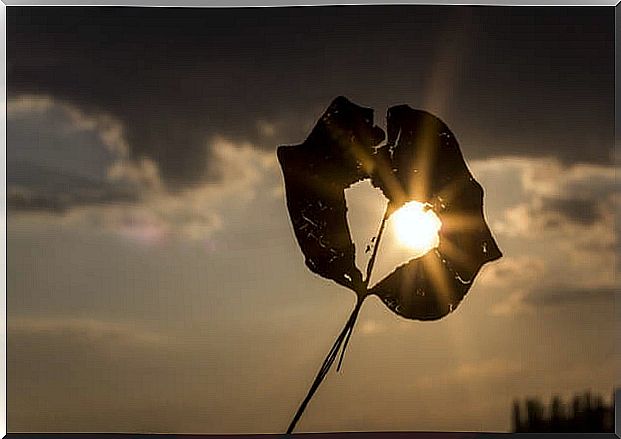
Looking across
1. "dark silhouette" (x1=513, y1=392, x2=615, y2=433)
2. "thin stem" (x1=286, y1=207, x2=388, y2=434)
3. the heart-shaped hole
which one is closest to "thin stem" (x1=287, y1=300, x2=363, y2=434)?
"thin stem" (x1=286, y1=207, x2=388, y2=434)

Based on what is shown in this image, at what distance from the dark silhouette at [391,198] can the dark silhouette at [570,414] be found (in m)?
0.39

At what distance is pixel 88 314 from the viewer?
236 centimetres

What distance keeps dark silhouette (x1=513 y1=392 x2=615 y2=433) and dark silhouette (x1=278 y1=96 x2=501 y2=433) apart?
1.29ft

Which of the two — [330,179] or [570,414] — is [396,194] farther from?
[570,414]

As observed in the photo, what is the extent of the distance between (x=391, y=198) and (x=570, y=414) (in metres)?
0.86

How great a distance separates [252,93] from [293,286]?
612 millimetres

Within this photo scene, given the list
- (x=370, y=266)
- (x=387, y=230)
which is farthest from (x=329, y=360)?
(x=387, y=230)

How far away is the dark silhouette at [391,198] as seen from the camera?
239 cm

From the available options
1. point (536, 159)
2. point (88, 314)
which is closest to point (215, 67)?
point (88, 314)

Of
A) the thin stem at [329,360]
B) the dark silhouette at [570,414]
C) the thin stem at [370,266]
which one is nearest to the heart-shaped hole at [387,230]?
the thin stem at [370,266]

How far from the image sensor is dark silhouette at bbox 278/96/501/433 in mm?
2389

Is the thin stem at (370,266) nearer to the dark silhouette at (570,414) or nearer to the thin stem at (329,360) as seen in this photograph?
the thin stem at (329,360)

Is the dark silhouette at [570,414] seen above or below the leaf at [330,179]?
below

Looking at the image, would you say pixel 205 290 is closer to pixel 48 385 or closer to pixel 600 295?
pixel 48 385
